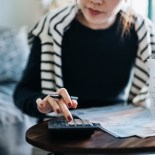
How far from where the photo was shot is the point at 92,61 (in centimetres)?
114

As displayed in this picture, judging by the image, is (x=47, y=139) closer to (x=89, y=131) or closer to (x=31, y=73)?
(x=89, y=131)

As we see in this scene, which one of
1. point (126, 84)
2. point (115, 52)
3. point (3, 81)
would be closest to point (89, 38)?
point (115, 52)

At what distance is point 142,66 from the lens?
115 cm

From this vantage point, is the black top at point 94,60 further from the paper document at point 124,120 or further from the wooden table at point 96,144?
the wooden table at point 96,144

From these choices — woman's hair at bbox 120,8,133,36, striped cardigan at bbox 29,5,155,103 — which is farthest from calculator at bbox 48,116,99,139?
woman's hair at bbox 120,8,133,36

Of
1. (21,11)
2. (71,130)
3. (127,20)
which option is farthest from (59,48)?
(21,11)

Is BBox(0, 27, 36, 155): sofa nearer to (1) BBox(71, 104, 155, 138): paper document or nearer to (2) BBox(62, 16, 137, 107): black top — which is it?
(2) BBox(62, 16, 137, 107): black top

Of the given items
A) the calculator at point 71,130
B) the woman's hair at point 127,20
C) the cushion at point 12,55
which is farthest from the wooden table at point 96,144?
the cushion at point 12,55

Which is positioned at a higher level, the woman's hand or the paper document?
the woman's hand

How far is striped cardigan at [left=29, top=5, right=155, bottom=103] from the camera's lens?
1096 mm

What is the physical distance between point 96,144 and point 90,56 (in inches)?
21.3

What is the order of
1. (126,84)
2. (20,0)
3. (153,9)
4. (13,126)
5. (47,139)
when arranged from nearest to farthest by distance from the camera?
(47,139)
(126,84)
(13,126)
(153,9)
(20,0)

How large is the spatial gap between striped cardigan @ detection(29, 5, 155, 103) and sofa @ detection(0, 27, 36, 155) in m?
0.29

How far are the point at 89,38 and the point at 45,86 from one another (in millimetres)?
207
